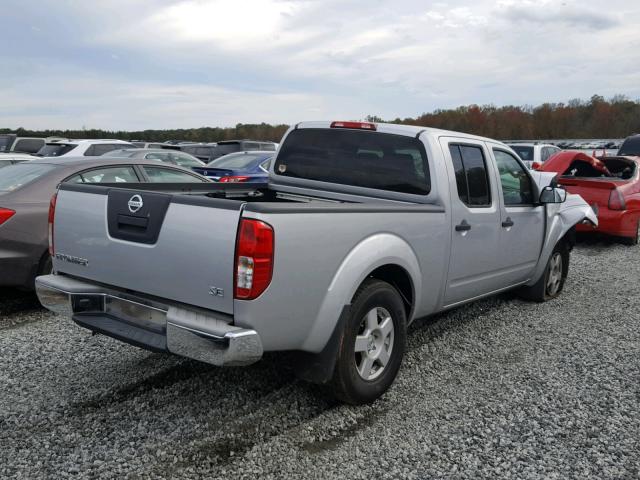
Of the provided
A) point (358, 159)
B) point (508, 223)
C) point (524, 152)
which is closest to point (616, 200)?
point (508, 223)

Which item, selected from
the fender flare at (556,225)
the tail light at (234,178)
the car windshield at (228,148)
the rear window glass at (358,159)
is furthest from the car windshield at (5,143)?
the fender flare at (556,225)

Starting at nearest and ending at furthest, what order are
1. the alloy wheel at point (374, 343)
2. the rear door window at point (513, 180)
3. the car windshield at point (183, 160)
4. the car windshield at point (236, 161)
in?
1. the alloy wheel at point (374, 343)
2. the rear door window at point (513, 180)
3. the car windshield at point (236, 161)
4. the car windshield at point (183, 160)

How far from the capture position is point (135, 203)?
10.9ft

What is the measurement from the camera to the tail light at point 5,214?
5.38 metres

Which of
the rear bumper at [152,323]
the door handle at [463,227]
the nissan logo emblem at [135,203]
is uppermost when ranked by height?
the nissan logo emblem at [135,203]

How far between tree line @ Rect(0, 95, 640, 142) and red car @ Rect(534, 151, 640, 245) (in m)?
39.4

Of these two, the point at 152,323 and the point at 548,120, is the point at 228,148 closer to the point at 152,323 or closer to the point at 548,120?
the point at 152,323

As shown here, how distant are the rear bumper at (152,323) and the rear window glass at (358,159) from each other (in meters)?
2.07

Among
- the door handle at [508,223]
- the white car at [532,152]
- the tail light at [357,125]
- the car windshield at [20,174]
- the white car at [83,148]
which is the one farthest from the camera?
the white car at [532,152]

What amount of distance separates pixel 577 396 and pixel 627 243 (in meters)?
7.74

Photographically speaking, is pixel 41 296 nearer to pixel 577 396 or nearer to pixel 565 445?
pixel 565 445

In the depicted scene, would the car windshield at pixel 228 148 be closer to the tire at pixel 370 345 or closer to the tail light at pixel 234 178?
the tail light at pixel 234 178

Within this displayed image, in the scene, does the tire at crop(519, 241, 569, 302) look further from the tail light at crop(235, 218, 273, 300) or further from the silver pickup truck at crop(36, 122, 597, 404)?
the tail light at crop(235, 218, 273, 300)

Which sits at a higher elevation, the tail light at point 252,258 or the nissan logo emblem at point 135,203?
the nissan logo emblem at point 135,203
